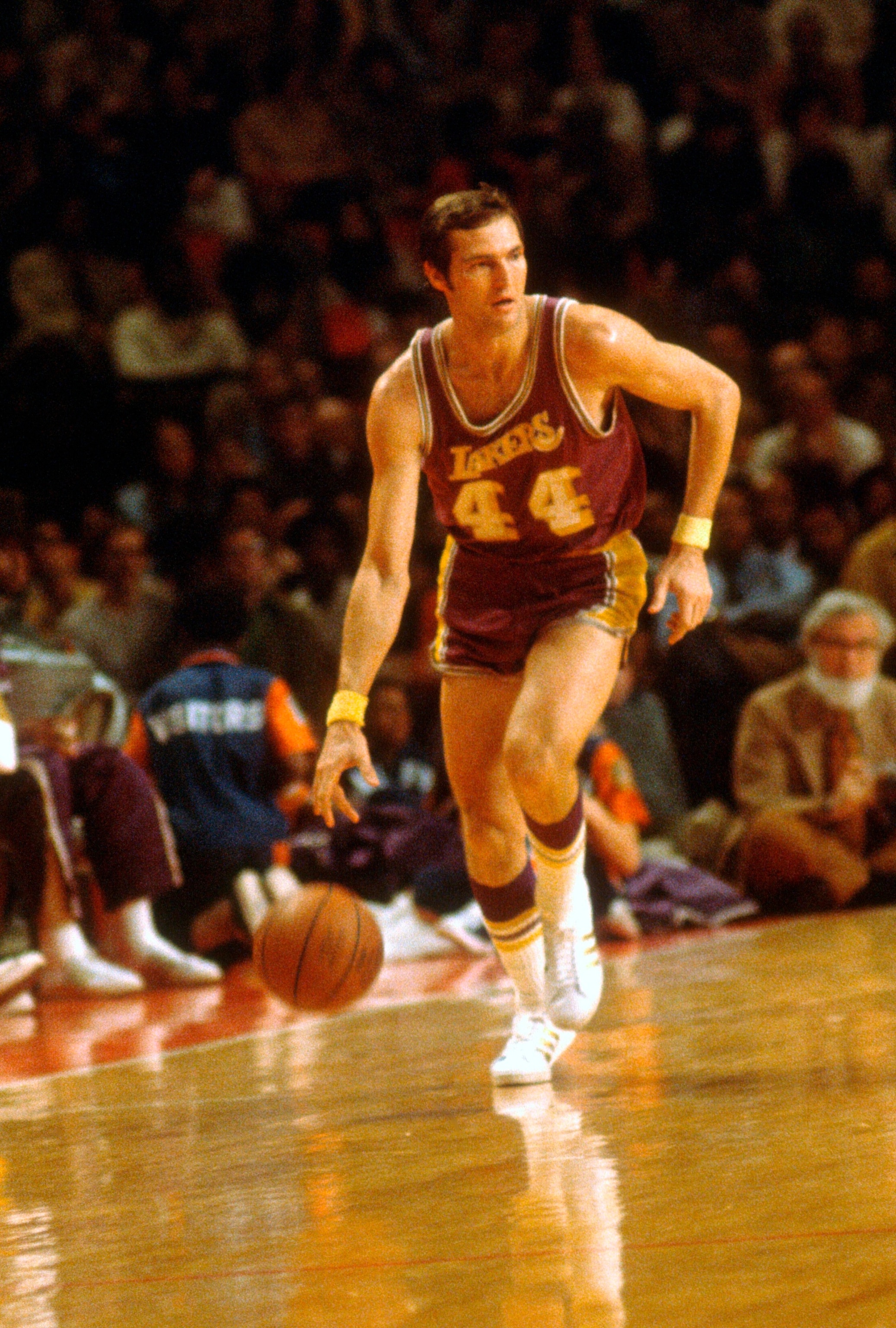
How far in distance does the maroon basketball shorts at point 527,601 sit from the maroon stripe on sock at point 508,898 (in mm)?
479

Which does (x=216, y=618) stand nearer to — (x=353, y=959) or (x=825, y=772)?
(x=825, y=772)

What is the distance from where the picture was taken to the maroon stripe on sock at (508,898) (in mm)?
4160

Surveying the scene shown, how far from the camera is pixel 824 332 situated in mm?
10289

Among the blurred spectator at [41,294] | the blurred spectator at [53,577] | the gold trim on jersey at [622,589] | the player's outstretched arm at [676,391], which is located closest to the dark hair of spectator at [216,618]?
the blurred spectator at [53,577]

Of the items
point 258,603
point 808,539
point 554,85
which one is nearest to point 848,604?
point 808,539

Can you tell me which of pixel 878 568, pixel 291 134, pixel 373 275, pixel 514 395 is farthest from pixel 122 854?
pixel 291 134

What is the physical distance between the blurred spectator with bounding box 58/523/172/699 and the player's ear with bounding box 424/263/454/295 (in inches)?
183

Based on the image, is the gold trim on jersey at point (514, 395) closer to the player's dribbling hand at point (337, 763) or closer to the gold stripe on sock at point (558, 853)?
the player's dribbling hand at point (337, 763)

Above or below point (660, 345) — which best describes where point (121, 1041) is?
below

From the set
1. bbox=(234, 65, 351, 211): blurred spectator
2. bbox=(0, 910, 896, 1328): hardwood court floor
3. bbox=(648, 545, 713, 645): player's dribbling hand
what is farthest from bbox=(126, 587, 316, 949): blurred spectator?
bbox=(234, 65, 351, 211): blurred spectator

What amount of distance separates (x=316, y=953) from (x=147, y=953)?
1933 millimetres

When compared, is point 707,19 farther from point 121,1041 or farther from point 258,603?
point 121,1041

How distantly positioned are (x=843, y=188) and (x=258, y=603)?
4681 millimetres

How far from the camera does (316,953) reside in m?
4.79
